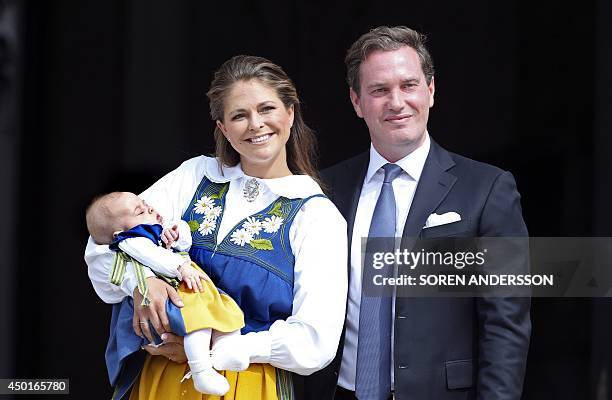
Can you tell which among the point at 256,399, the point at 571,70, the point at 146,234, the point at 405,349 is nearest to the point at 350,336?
the point at 405,349

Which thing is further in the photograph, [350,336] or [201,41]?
[201,41]

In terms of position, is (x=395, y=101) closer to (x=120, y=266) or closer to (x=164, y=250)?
(x=164, y=250)

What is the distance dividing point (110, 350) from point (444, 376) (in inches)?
39.1

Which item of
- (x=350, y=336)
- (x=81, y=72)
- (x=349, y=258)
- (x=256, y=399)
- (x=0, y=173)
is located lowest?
(x=256, y=399)

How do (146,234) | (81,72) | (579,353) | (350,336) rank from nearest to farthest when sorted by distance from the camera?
1. (146,234)
2. (350,336)
3. (579,353)
4. (81,72)

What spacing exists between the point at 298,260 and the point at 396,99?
0.62 meters

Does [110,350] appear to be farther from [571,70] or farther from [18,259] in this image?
[571,70]

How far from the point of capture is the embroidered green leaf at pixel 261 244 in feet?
9.96


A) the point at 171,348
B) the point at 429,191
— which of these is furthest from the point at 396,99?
the point at 171,348

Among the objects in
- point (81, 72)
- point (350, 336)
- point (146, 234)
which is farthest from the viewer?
point (81, 72)

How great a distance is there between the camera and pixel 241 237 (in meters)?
3.06

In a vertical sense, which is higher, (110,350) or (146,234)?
(146,234)

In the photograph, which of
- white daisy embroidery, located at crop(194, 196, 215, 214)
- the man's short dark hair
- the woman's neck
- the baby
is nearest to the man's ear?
the man's short dark hair

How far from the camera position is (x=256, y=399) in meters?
2.99
